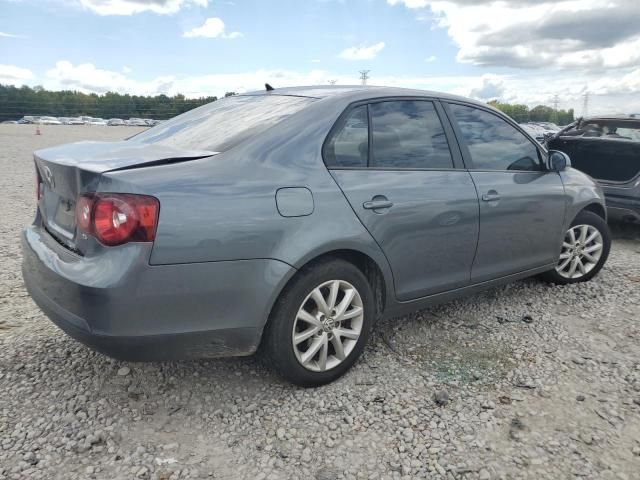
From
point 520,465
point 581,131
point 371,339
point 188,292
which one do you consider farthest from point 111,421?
point 581,131

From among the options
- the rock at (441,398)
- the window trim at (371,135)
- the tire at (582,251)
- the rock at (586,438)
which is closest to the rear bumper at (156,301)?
the window trim at (371,135)

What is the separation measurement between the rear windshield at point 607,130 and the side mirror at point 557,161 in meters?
2.84

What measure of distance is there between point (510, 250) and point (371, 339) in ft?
3.92

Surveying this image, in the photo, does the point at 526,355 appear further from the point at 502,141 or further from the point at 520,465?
the point at 502,141

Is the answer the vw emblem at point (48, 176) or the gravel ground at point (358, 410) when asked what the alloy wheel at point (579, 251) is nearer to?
the gravel ground at point (358, 410)

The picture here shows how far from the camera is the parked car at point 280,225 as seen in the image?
88.3 inches

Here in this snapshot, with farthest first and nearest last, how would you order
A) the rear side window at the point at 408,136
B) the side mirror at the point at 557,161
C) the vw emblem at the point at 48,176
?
the side mirror at the point at 557,161 < the rear side window at the point at 408,136 < the vw emblem at the point at 48,176

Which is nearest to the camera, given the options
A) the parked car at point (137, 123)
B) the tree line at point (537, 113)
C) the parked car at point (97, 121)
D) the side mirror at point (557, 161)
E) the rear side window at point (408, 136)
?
the rear side window at point (408, 136)

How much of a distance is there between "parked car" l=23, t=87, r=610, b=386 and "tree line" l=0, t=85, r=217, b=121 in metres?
68.4

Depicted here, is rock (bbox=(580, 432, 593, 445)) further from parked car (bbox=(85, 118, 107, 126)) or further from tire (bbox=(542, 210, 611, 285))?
parked car (bbox=(85, 118, 107, 126))

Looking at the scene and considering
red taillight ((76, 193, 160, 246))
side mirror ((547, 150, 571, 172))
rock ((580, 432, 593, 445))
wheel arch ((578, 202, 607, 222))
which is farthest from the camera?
wheel arch ((578, 202, 607, 222))

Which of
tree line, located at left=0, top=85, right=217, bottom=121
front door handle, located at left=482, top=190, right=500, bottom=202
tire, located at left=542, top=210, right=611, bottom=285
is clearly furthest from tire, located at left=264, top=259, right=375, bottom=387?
tree line, located at left=0, top=85, right=217, bottom=121

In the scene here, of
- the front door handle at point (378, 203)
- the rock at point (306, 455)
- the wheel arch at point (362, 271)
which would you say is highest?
the front door handle at point (378, 203)

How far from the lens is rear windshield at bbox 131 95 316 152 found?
107 inches
